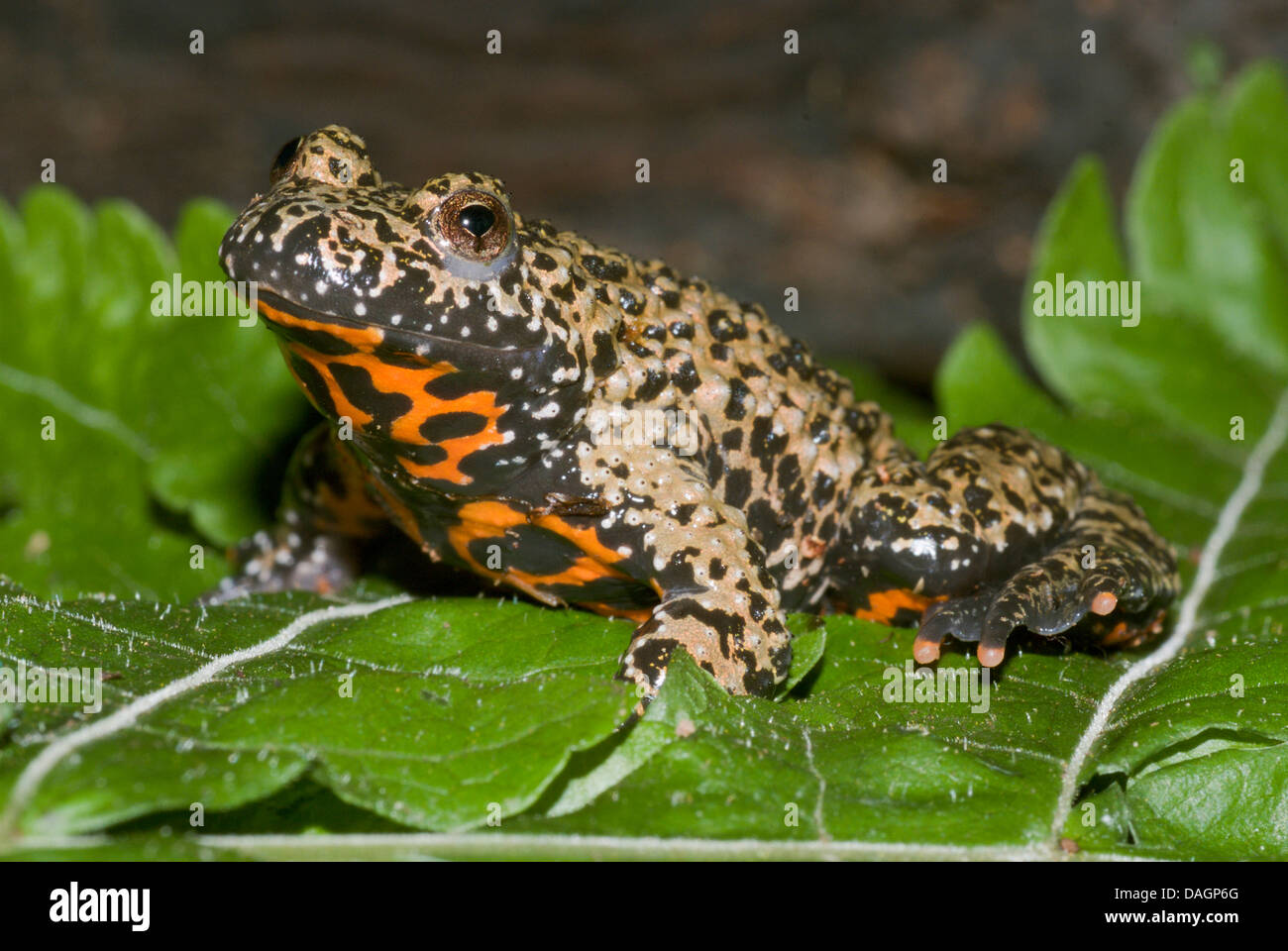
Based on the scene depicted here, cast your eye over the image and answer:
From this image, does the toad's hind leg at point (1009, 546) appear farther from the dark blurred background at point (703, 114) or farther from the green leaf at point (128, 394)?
the dark blurred background at point (703, 114)

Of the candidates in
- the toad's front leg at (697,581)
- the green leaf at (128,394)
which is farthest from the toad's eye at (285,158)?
the toad's front leg at (697,581)

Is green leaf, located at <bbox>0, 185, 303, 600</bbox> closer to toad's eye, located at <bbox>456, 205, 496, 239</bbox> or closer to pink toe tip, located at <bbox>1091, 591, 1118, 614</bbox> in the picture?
toad's eye, located at <bbox>456, 205, 496, 239</bbox>

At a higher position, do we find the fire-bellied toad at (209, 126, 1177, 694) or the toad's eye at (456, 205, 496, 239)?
the toad's eye at (456, 205, 496, 239)

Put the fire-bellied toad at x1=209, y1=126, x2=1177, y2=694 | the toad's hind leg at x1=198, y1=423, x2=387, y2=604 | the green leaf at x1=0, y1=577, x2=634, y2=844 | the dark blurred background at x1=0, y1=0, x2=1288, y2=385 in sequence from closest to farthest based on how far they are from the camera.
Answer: the green leaf at x1=0, y1=577, x2=634, y2=844 → the fire-bellied toad at x1=209, y1=126, x2=1177, y2=694 → the toad's hind leg at x1=198, y1=423, x2=387, y2=604 → the dark blurred background at x1=0, y1=0, x2=1288, y2=385

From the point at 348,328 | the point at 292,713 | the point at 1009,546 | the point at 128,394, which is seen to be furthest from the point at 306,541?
the point at 1009,546

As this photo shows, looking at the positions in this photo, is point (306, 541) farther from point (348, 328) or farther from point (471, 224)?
point (471, 224)

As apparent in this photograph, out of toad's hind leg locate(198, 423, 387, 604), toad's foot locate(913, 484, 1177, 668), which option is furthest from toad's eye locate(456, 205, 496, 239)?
toad's foot locate(913, 484, 1177, 668)
